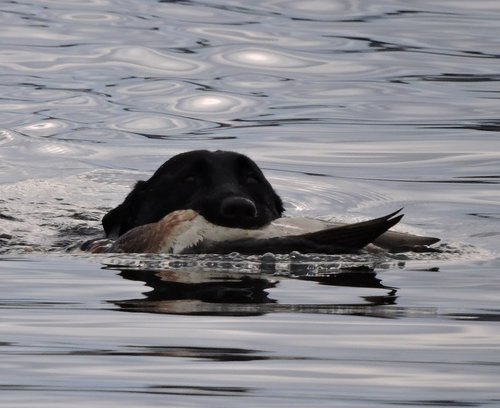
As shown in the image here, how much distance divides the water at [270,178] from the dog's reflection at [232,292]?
0.02 meters

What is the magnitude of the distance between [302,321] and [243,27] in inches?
540

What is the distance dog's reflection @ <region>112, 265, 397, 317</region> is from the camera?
6.16 m

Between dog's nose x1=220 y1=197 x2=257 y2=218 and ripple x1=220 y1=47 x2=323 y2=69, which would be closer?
dog's nose x1=220 y1=197 x2=257 y2=218

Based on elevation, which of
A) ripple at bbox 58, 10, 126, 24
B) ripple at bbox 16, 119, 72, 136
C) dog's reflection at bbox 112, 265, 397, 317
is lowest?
ripple at bbox 16, 119, 72, 136

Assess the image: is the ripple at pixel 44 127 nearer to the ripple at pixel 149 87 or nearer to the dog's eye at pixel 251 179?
the ripple at pixel 149 87

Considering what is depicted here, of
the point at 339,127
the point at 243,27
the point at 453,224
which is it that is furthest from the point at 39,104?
the point at 453,224

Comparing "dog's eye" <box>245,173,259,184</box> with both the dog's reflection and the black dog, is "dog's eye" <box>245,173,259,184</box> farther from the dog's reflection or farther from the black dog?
the dog's reflection

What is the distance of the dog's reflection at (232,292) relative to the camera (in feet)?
20.2

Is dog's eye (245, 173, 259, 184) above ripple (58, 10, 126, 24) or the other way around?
the other way around

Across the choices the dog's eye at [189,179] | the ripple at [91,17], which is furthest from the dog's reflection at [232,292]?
the ripple at [91,17]

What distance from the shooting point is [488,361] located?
524 cm

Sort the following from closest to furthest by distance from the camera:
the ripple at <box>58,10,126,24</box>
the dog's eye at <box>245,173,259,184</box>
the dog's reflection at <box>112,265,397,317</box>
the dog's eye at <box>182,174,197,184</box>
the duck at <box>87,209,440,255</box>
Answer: the dog's reflection at <box>112,265,397,317</box>, the duck at <box>87,209,440,255</box>, the dog's eye at <box>182,174,197,184</box>, the dog's eye at <box>245,173,259,184</box>, the ripple at <box>58,10,126,24</box>

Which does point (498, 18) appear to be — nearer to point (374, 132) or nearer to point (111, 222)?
point (374, 132)

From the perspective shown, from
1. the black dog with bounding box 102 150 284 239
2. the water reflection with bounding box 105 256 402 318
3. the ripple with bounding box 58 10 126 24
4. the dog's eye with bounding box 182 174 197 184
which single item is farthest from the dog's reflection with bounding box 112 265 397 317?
the ripple with bounding box 58 10 126 24
